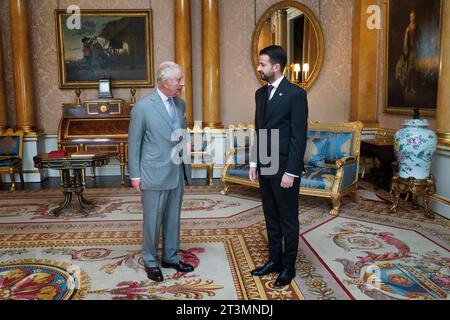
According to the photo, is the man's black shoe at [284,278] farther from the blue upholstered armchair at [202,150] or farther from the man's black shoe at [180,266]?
the blue upholstered armchair at [202,150]

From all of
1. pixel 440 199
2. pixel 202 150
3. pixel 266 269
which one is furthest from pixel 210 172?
pixel 266 269

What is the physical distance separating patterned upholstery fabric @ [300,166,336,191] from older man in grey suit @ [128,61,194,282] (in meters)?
2.33

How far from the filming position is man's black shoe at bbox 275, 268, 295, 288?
2.92 metres

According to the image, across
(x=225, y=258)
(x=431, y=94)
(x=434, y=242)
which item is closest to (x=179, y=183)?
(x=225, y=258)

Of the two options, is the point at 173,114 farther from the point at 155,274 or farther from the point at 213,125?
the point at 213,125

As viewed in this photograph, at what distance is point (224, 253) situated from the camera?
11.8ft

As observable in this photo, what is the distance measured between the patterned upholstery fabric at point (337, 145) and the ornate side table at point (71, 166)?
2841 mm

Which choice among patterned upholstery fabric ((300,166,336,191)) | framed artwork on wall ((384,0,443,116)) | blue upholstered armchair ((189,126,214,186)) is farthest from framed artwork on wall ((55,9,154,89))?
framed artwork on wall ((384,0,443,116))

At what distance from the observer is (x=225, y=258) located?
348cm

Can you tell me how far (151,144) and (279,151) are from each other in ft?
2.88

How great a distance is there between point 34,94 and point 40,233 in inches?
155

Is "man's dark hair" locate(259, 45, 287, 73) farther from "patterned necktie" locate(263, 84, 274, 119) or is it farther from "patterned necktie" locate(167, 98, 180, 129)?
"patterned necktie" locate(167, 98, 180, 129)

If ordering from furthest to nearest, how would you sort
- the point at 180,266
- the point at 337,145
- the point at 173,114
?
the point at 337,145 < the point at 180,266 < the point at 173,114
